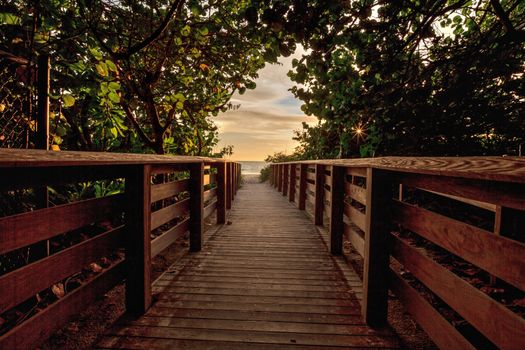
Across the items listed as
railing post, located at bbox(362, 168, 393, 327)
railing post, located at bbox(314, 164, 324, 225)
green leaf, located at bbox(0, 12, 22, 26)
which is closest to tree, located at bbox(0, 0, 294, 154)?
green leaf, located at bbox(0, 12, 22, 26)

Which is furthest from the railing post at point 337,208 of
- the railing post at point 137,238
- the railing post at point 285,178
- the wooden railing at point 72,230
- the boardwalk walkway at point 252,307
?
the railing post at point 285,178

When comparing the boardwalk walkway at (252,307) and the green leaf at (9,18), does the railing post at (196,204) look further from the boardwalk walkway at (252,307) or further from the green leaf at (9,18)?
the green leaf at (9,18)

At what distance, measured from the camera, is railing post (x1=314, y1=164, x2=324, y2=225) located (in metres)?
5.03

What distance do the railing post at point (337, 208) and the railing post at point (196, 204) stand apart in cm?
180

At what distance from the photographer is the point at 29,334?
1367 millimetres

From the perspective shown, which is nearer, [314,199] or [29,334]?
[29,334]

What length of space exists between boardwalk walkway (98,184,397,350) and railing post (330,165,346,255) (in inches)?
8.9

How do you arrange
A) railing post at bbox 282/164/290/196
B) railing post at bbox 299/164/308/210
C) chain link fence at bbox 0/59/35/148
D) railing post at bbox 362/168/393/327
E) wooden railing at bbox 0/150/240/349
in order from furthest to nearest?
railing post at bbox 282/164/290/196
railing post at bbox 299/164/308/210
chain link fence at bbox 0/59/35/148
railing post at bbox 362/168/393/327
wooden railing at bbox 0/150/240/349

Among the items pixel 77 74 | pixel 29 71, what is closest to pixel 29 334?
pixel 29 71

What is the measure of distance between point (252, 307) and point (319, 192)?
310cm

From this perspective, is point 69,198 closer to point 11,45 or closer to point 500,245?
point 11,45

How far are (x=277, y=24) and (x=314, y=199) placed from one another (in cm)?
375

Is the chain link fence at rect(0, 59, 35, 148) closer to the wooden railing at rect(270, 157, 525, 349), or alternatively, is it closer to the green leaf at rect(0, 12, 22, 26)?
the green leaf at rect(0, 12, 22, 26)

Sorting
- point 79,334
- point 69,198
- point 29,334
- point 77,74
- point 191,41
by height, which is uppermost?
point 191,41
